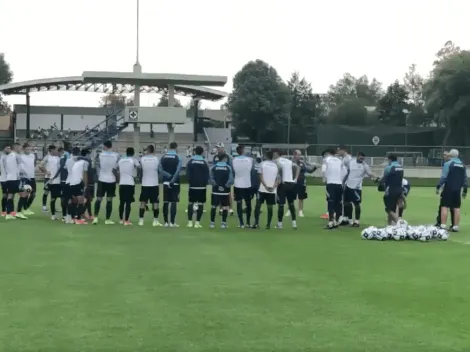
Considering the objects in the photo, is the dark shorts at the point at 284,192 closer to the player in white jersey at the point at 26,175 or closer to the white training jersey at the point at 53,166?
the white training jersey at the point at 53,166

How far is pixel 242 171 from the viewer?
16750mm

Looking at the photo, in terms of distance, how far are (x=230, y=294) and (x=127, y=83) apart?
4025cm

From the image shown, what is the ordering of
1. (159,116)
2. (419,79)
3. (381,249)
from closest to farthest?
(381,249)
(159,116)
(419,79)

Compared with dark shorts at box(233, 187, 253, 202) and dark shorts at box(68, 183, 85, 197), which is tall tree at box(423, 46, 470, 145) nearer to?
dark shorts at box(233, 187, 253, 202)

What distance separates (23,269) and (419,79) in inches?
4896

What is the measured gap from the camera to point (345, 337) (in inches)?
253

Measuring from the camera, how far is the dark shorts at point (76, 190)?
16.9m

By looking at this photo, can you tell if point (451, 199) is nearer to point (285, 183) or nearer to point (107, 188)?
point (285, 183)

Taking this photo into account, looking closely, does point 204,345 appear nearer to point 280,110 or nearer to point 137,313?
point 137,313

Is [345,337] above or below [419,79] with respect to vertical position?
below

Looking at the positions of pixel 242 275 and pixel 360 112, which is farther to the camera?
pixel 360 112

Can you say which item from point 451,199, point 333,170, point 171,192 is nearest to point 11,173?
point 171,192

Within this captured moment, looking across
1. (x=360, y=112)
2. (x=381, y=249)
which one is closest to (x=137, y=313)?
(x=381, y=249)

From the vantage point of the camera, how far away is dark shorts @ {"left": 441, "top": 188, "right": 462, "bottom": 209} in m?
16.6
